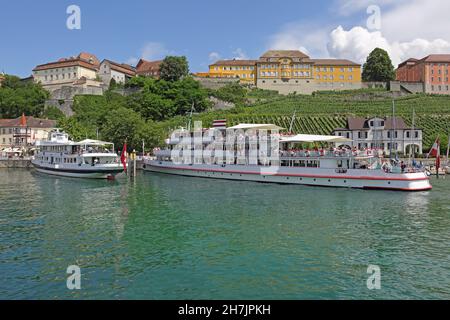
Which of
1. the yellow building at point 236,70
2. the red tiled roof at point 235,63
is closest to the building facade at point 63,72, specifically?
the yellow building at point 236,70

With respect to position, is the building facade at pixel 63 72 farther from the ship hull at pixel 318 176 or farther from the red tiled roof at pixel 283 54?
the ship hull at pixel 318 176

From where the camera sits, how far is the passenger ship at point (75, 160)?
4784cm

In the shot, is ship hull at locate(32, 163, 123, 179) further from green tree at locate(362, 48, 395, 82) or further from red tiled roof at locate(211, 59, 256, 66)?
green tree at locate(362, 48, 395, 82)

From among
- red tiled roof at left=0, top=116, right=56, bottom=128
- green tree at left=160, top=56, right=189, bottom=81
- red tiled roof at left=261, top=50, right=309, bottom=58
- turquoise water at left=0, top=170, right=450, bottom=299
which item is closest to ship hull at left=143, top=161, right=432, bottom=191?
turquoise water at left=0, top=170, right=450, bottom=299

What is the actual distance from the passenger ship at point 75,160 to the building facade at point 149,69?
83.7 meters

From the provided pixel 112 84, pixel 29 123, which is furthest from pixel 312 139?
pixel 112 84

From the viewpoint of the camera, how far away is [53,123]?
96000mm

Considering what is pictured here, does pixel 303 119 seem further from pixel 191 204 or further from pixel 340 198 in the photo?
pixel 191 204

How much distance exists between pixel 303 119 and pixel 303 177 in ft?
147

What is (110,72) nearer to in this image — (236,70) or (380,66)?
(236,70)

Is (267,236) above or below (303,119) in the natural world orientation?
below

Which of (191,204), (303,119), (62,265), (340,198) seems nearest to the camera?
(62,265)

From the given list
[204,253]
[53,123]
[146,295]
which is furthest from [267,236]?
[53,123]

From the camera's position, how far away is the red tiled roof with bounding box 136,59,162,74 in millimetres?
142500
